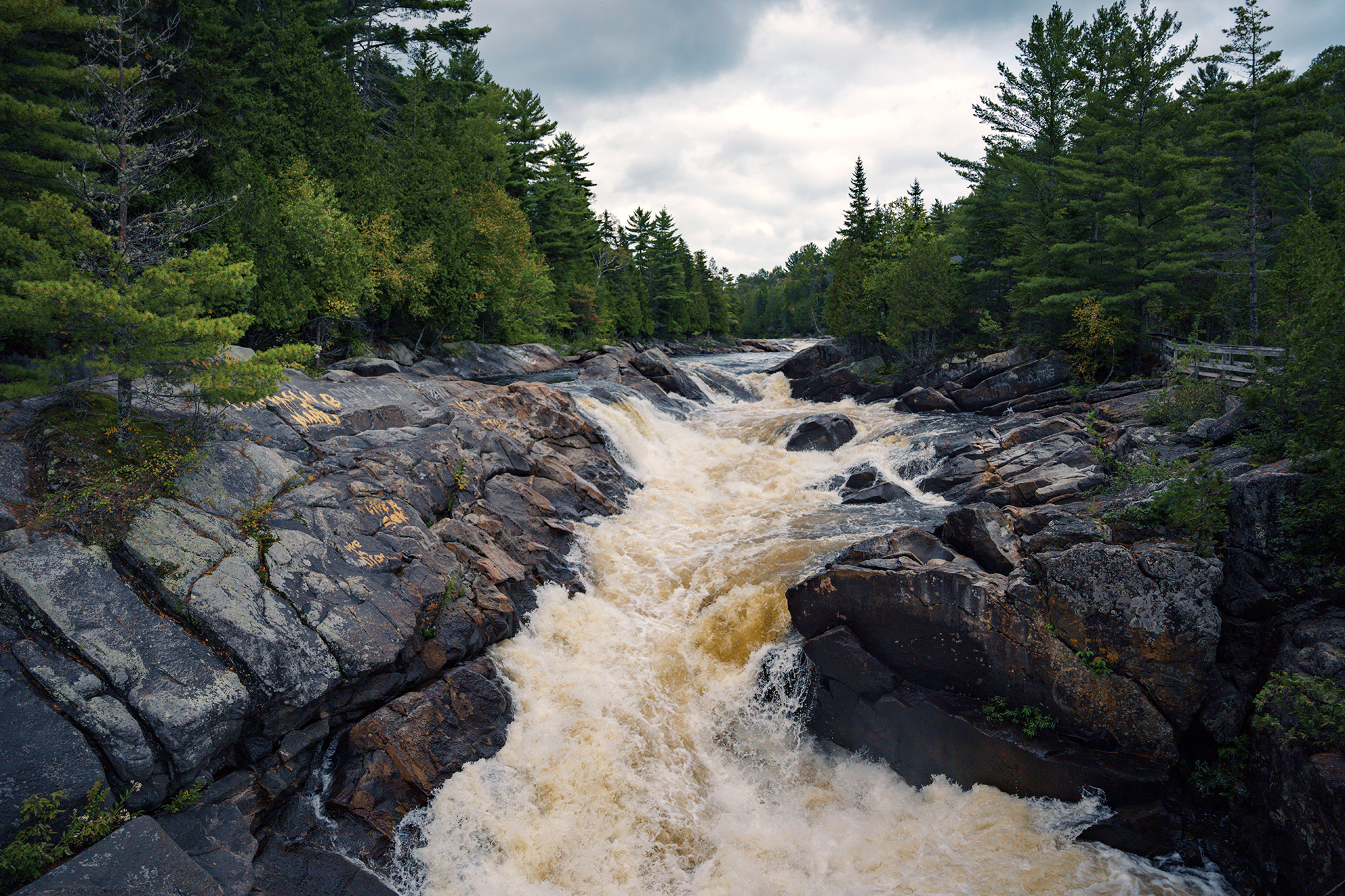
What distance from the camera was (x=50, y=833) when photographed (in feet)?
18.8

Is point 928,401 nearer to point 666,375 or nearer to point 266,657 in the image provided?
point 666,375

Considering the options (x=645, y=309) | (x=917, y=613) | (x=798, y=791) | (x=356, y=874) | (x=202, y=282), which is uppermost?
(x=645, y=309)

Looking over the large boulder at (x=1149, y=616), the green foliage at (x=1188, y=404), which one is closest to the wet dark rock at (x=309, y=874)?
the large boulder at (x=1149, y=616)

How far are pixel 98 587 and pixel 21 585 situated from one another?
2.12 feet

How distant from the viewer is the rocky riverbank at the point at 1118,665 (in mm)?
7191

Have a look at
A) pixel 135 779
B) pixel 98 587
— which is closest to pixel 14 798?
pixel 135 779

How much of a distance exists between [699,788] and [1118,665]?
6347mm

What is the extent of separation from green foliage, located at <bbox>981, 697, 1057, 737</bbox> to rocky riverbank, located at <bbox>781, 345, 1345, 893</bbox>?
0.02m

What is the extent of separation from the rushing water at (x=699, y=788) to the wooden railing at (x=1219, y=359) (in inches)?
486

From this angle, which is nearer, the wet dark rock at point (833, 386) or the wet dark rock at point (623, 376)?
the wet dark rock at point (623, 376)

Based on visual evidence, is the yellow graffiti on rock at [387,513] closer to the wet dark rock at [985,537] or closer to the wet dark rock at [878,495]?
the wet dark rock at [985,537]

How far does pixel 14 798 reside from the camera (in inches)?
226

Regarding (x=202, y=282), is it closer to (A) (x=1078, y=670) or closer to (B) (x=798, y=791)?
(B) (x=798, y=791)

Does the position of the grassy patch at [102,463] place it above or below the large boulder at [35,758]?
above
